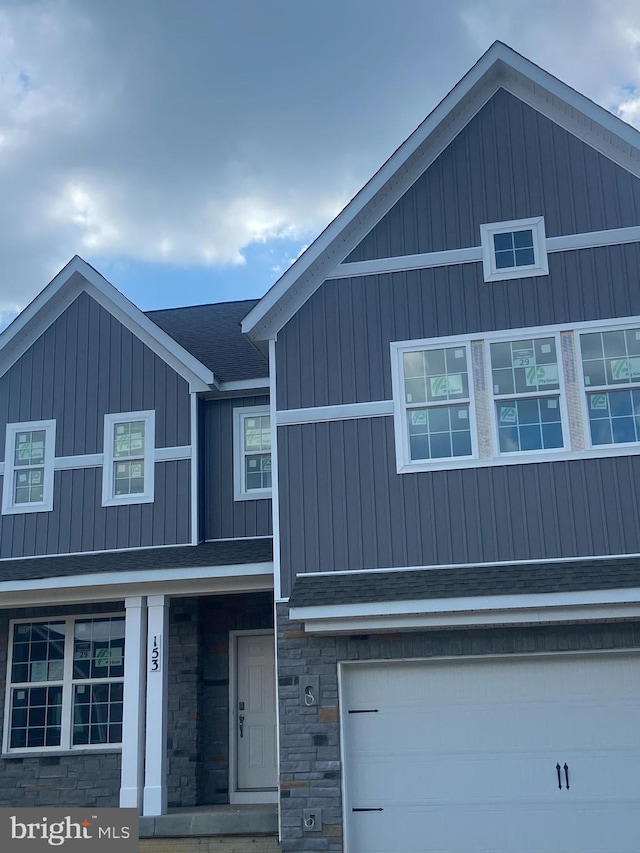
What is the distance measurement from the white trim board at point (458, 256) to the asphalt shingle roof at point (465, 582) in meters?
3.39

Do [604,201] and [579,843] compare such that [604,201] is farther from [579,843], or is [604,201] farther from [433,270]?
[579,843]

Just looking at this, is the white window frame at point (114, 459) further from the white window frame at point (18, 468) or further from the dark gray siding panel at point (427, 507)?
the dark gray siding panel at point (427, 507)

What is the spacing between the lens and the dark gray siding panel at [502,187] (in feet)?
36.5

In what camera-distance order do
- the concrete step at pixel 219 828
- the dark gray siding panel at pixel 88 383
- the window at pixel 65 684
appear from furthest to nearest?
the dark gray siding panel at pixel 88 383 → the window at pixel 65 684 → the concrete step at pixel 219 828

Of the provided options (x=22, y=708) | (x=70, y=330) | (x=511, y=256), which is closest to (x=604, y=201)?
(x=511, y=256)

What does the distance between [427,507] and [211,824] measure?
4214mm

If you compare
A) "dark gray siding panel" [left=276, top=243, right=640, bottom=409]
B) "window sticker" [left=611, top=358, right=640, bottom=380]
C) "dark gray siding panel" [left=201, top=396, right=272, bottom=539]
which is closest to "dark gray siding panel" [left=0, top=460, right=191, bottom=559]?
"dark gray siding panel" [left=201, top=396, right=272, bottom=539]

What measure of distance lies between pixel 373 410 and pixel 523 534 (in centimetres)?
217

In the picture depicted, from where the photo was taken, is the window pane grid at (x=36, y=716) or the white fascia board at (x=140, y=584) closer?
the white fascia board at (x=140, y=584)

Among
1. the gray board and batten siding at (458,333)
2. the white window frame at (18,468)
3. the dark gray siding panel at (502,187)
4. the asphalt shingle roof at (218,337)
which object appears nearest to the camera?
the gray board and batten siding at (458,333)

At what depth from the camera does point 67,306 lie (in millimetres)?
14234

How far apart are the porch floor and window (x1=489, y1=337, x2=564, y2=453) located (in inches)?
190

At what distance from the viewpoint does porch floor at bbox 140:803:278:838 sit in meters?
10.6

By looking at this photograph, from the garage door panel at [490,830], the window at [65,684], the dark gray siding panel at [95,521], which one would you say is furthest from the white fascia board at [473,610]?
the window at [65,684]
